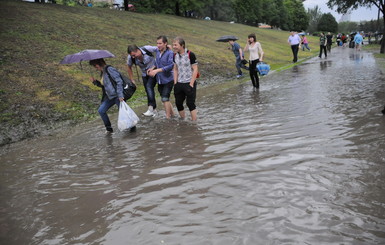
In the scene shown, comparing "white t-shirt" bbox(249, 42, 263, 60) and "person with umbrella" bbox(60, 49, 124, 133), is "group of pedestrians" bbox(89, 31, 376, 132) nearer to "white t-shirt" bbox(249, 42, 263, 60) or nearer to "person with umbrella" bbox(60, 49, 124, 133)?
"person with umbrella" bbox(60, 49, 124, 133)

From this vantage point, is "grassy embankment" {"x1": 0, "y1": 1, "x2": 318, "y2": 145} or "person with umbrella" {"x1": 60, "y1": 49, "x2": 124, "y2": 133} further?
"grassy embankment" {"x1": 0, "y1": 1, "x2": 318, "y2": 145}

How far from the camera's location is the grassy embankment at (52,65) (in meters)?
8.90

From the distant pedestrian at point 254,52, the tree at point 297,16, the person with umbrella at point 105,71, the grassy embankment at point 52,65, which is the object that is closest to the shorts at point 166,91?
the person with umbrella at point 105,71

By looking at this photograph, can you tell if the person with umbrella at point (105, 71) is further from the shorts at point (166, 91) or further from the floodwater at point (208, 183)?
the shorts at point (166, 91)

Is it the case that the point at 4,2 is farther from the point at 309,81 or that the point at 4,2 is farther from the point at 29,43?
the point at 309,81

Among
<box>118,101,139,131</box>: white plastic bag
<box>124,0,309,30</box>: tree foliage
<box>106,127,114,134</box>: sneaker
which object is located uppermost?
<box>124,0,309,30</box>: tree foliage

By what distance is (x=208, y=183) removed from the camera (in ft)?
13.3

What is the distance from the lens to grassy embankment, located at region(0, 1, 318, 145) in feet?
29.2

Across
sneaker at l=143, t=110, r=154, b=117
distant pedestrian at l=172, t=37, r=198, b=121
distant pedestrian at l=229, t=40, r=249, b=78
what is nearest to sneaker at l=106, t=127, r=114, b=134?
sneaker at l=143, t=110, r=154, b=117

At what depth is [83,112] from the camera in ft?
31.8

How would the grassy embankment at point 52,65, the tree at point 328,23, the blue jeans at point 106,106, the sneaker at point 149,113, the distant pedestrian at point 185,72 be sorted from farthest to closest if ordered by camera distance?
the tree at point 328,23 → the grassy embankment at point 52,65 → the sneaker at point 149,113 → the blue jeans at point 106,106 → the distant pedestrian at point 185,72

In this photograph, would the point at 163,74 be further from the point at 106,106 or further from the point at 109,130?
the point at 109,130

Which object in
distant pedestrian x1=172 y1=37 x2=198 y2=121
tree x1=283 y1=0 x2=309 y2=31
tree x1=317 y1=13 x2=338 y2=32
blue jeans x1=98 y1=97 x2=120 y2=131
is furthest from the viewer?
tree x1=317 y1=13 x2=338 y2=32

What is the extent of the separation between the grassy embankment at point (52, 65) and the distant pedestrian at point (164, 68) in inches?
106
